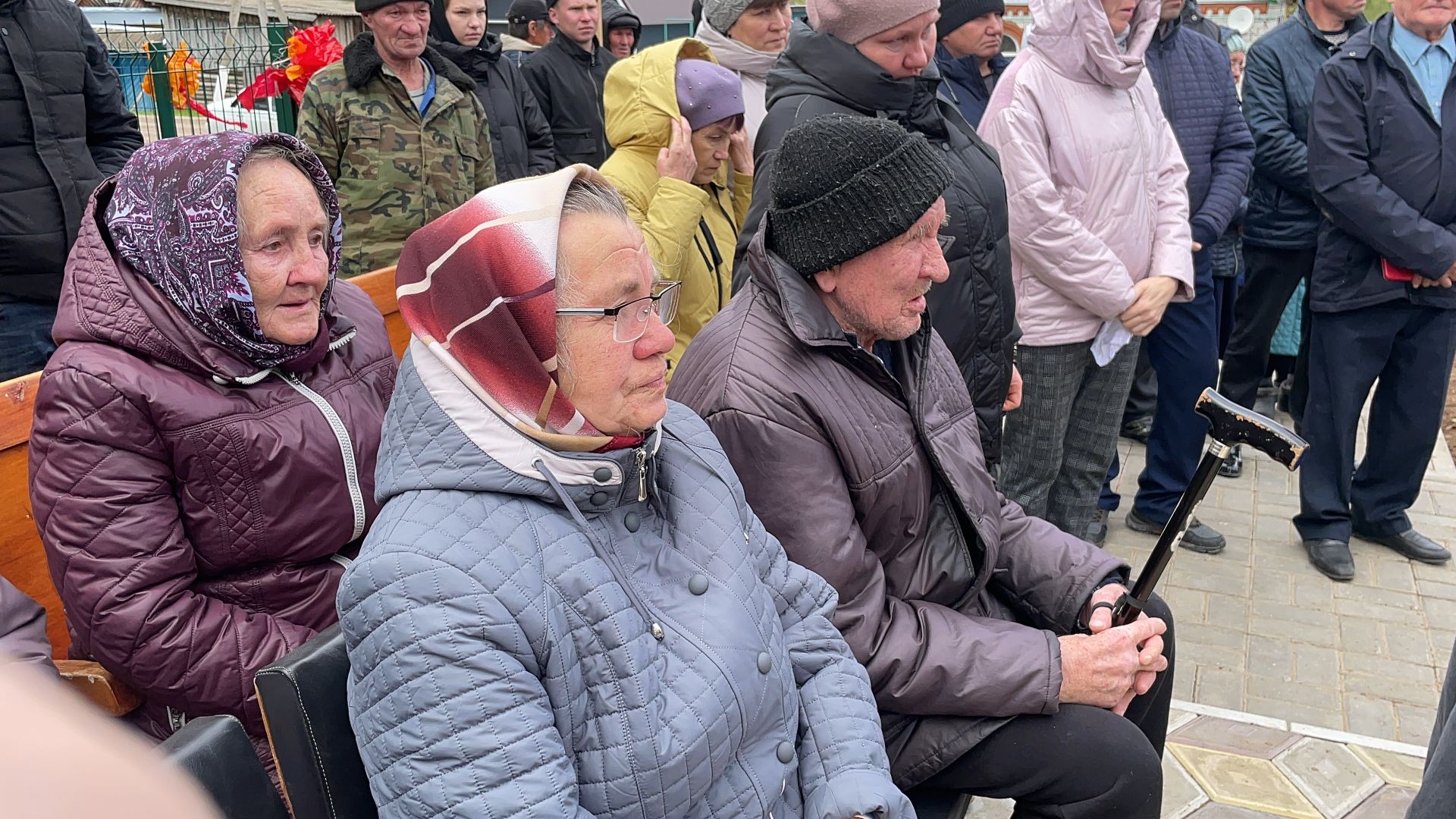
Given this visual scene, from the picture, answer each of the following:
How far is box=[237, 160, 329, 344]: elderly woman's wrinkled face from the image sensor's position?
7.16ft

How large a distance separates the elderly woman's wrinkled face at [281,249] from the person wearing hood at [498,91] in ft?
9.72

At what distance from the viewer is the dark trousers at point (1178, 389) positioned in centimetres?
460

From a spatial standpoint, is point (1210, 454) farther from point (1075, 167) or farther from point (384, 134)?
point (384, 134)

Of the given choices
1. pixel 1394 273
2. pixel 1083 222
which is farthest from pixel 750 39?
pixel 1394 273

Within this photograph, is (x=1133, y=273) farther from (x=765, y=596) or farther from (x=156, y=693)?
(x=156, y=693)

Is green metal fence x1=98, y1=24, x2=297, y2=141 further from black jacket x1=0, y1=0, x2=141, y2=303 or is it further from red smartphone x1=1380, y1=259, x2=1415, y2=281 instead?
red smartphone x1=1380, y1=259, x2=1415, y2=281

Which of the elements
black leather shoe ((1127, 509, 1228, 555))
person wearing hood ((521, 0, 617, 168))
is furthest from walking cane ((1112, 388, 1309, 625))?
person wearing hood ((521, 0, 617, 168))

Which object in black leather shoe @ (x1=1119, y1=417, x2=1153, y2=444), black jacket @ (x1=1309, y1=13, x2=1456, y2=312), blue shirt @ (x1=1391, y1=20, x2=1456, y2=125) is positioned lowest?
black leather shoe @ (x1=1119, y1=417, x2=1153, y2=444)

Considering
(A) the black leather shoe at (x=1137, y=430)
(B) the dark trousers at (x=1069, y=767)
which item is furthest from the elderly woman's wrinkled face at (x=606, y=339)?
(A) the black leather shoe at (x=1137, y=430)

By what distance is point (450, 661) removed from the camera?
4.64 ft

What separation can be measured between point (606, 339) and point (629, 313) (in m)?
0.06

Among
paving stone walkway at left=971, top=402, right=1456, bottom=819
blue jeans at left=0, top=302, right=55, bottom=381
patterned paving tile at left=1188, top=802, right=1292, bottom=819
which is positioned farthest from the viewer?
blue jeans at left=0, top=302, right=55, bottom=381

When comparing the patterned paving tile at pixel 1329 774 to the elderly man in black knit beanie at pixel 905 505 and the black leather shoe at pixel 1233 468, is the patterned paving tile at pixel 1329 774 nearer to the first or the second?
the elderly man in black knit beanie at pixel 905 505

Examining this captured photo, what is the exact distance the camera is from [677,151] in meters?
3.43
